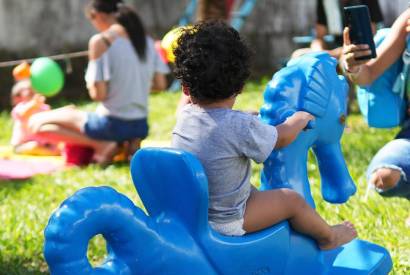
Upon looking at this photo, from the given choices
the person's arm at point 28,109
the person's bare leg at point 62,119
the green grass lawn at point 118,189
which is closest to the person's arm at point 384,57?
the green grass lawn at point 118,189

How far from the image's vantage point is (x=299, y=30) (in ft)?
38.8

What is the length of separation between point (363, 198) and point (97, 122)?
2.68 metres

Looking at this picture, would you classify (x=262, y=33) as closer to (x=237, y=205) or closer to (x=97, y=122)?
(x=97, y=122)

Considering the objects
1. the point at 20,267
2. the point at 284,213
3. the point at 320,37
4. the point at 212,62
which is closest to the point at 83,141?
the point at 320,37

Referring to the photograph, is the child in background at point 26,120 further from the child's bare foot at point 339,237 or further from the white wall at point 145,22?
the child's bare foot at point 339,237

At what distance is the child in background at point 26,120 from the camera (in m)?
7.08

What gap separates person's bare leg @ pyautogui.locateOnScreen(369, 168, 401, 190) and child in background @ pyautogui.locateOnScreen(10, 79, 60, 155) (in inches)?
161

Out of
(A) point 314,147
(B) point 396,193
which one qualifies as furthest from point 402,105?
(A) point 314,147

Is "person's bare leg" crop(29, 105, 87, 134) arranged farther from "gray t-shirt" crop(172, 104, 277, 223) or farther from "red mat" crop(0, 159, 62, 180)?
"gray t-shirt" crop(172, 104, 277, 223)

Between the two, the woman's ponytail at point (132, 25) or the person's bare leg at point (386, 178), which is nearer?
the person's bare leg at point (386, 178)

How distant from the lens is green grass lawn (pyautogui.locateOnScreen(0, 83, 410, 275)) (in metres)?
3.87

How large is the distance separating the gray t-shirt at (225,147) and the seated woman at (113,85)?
375 cm

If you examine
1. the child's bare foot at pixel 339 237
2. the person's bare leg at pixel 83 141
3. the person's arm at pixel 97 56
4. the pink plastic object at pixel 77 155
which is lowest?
the pink plastic object at pixel 77 155

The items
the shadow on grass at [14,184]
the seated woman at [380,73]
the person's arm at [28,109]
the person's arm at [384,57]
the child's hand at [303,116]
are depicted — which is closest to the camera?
the child's hand at [303,116]
